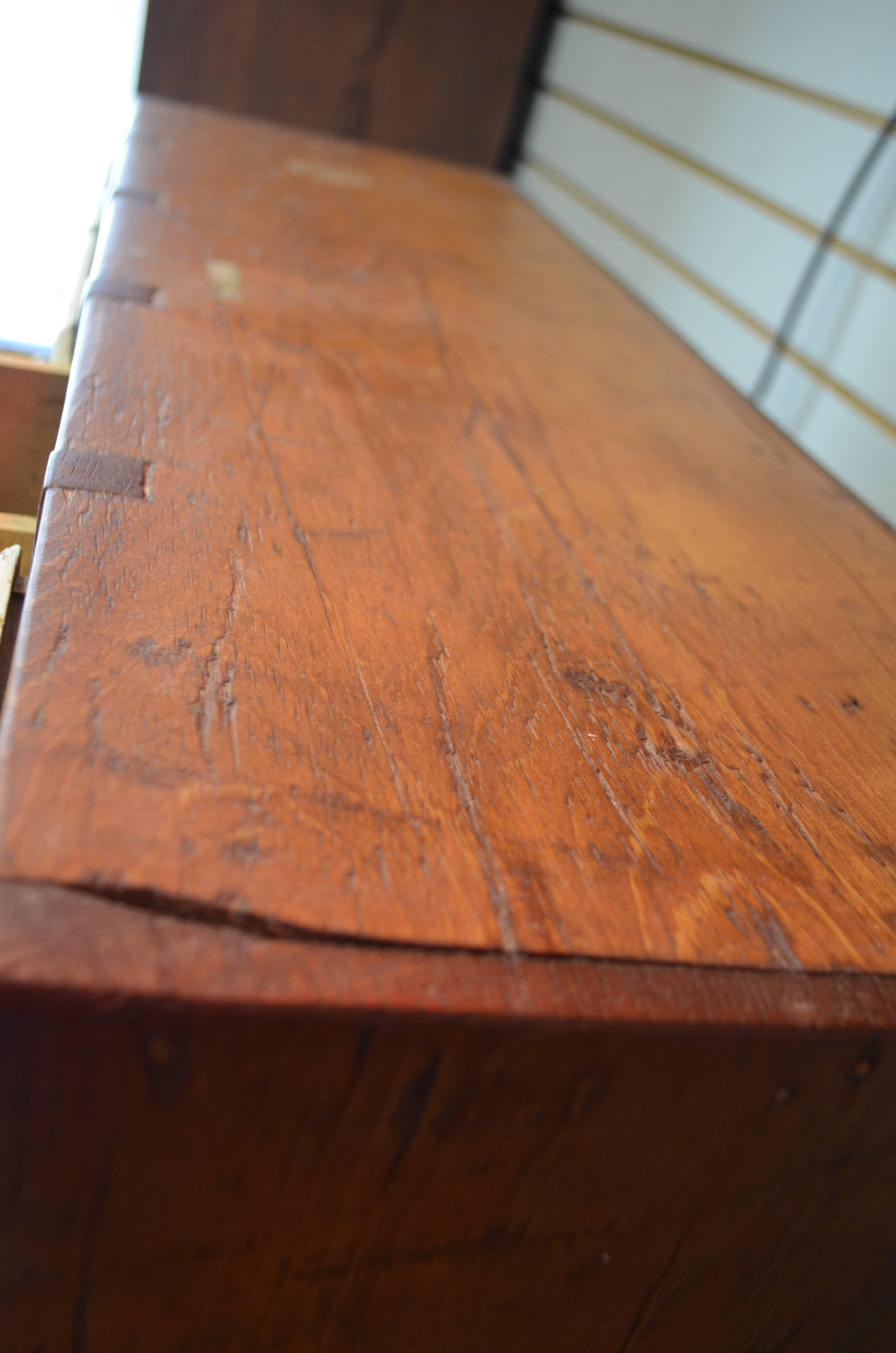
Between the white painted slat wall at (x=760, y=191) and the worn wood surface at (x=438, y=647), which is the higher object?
the white painted slat wall at (x=760, y=191)

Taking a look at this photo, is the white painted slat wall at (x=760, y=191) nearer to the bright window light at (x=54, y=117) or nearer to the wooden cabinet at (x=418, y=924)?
the wooden cabinet at (x=418, y=924)

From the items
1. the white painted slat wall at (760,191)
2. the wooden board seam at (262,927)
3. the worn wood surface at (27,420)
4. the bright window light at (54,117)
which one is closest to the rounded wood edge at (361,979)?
the wooden board seam at (262,927)

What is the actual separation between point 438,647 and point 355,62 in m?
2.09

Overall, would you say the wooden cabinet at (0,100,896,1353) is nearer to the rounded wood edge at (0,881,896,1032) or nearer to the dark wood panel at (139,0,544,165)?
the rounded wood edge at (0,881,896,1032)

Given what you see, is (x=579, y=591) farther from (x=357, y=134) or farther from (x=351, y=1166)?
(x=357, y=134)

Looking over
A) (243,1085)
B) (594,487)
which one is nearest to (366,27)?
(594,487)

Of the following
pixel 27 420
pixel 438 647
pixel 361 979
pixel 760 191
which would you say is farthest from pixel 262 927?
pixel 760 191

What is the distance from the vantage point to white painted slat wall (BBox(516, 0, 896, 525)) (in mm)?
1171

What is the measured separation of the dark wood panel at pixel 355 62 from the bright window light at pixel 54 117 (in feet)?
0.73

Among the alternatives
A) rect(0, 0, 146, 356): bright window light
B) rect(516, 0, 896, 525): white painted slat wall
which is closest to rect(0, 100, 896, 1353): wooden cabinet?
rect(516, 0, 896, 525): white painted slat wall

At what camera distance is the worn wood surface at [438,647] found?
40 cm

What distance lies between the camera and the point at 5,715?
1.33 ft

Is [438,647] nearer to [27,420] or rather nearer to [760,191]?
[27,420]

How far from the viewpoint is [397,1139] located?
40cm
